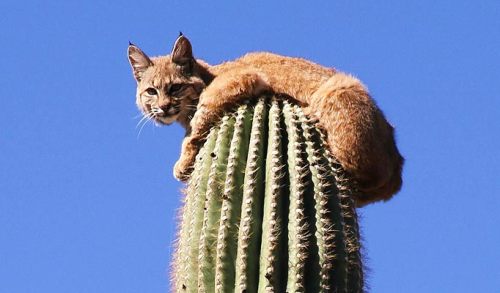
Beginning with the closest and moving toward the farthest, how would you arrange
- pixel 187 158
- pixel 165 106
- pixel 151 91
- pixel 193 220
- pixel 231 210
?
1. pixel 231 210
2. pixel 193 220
3. pixel 187 158
4. pixel 165 106
5. pixel 151 91

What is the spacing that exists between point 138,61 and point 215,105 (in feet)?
6.18

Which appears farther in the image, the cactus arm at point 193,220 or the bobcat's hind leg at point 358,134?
the bobcat's hind leg at point 358,134

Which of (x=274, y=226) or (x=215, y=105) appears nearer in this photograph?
(x=274, y=226)

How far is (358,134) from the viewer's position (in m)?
5.52

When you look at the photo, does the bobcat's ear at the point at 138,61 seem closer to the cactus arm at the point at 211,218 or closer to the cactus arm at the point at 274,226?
the cactus arm at the point at 211,218

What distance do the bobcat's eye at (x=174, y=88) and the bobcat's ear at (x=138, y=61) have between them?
47 cm

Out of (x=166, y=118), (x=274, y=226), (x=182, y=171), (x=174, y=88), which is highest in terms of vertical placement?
(x=174, y=88)

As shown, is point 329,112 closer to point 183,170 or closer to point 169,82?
point 183,170

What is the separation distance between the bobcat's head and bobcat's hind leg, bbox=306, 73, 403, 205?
1206 millimetres

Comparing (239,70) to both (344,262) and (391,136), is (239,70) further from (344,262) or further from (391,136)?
(344,262)

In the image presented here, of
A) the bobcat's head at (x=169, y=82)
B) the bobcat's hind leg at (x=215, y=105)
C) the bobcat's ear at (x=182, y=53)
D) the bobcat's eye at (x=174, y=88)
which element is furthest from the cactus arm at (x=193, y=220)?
the bobcat's ear at (x=182, y=53)

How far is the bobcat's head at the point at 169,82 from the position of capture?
6789 millimetres


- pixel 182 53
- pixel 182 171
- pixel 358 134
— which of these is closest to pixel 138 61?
pixel 182 53

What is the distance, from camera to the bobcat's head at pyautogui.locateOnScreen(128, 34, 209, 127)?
6789mm
